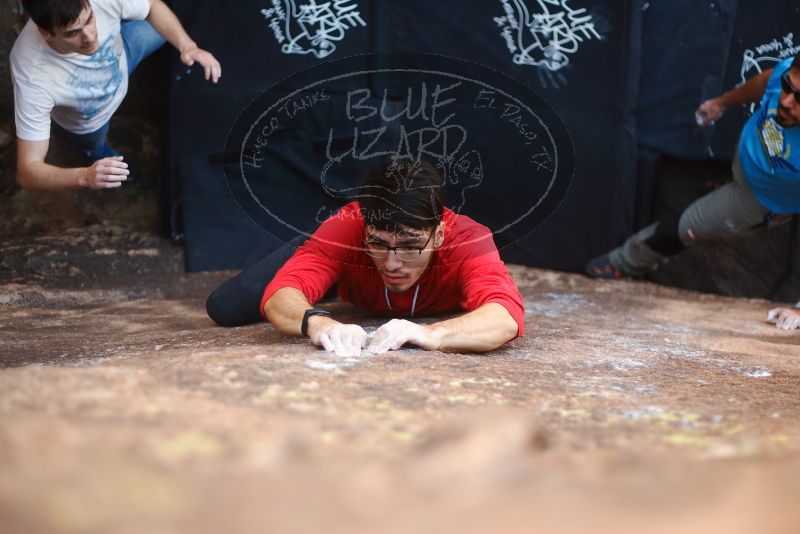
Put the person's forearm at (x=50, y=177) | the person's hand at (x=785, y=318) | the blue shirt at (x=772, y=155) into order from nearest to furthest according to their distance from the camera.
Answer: the person's forearm at (x=50, y=177)
the blue shirt at (x=772, y=155)
the person's hand at (x=785, y=318)

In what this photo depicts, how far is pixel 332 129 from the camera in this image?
4.74m

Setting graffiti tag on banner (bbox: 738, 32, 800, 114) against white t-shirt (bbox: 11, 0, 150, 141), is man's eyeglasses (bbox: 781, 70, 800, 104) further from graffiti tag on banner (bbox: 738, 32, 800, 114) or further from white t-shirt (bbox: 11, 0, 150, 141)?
white t-shirt (bbox: 11, 0, 150, 141)

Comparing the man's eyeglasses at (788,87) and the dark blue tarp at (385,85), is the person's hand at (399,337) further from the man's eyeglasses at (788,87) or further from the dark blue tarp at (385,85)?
the dark blue tarp at (385,85)

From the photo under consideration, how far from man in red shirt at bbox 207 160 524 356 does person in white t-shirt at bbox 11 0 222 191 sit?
88 centimetres

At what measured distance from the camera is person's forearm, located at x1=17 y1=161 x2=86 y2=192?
3330 mm

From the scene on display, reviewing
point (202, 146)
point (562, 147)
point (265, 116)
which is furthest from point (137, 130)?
point (562, 147)

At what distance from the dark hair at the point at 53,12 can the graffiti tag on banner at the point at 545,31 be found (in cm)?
234

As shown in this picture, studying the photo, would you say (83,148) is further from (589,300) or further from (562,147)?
(589,300)

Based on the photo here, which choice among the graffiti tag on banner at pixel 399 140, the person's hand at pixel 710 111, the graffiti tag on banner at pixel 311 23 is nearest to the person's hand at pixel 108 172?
the graffiti tag on banner at pixel 399 140

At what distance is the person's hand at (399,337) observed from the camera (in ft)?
7.95

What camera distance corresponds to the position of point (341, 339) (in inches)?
94.7

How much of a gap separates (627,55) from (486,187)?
170 centimetres

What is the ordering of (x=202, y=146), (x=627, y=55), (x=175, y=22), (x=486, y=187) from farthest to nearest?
(x=202, y=146) < (x=627, y=55) < (x=175, y=22) < (x=486, y=187)

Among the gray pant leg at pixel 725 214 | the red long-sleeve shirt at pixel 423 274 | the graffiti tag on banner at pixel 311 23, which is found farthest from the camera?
the graffiti tag on banner at pixel 311 23
